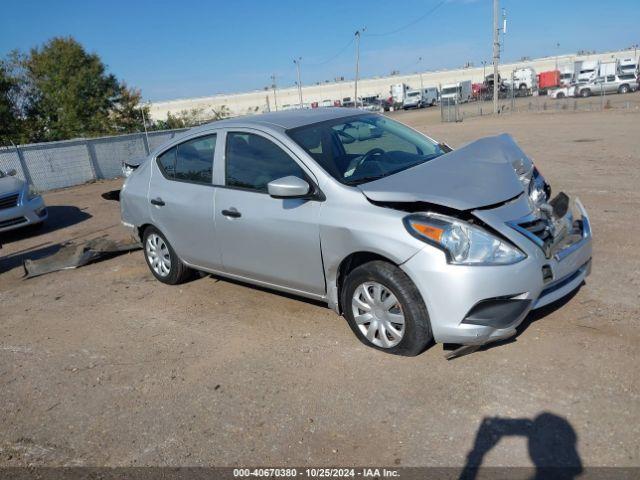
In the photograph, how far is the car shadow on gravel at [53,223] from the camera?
9.93 m

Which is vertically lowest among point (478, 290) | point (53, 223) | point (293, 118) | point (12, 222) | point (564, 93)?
point (564, 93)

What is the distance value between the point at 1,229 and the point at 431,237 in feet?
27.5

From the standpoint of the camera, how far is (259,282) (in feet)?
15.3

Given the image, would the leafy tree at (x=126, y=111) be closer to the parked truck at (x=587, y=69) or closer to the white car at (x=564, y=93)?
the white car at (x=564, y=93)

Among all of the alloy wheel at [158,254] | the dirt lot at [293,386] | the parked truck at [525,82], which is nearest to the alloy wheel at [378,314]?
the dirt lot at [293,386]

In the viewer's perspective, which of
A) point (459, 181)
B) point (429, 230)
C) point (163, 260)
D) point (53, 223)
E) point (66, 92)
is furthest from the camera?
point (66, 92)

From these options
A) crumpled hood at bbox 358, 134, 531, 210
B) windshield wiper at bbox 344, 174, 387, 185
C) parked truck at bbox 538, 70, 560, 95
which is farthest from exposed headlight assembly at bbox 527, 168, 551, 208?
parked truck at bbox 538, 70, 560, 95

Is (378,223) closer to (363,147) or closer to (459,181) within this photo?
(459,181)

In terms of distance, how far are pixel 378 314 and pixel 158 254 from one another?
9.80 feet

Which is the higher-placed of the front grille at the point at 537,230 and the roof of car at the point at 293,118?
the roof of car at the point at 293,118

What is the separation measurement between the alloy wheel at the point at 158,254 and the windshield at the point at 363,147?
213cm

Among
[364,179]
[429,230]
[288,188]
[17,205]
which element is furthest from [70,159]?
[429,230]

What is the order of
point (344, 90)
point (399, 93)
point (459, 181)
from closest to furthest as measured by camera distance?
1. point (459, 181)
2. point (399, 93)
3. point (344, 90)

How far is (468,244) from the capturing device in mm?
3369
